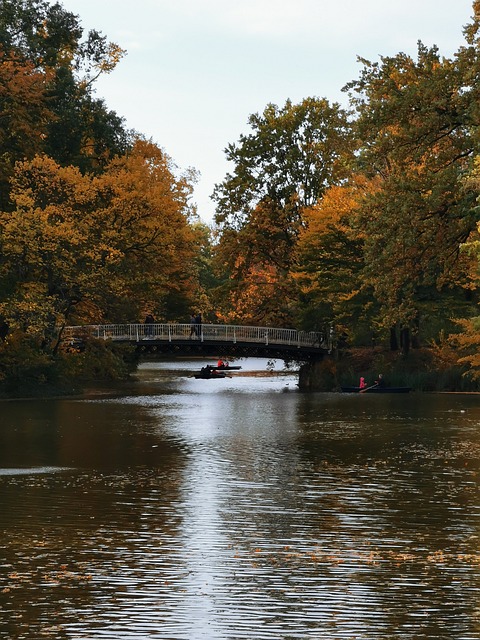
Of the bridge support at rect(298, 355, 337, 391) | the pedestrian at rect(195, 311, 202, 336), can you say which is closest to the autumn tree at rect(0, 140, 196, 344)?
the pedestrian at rect(195, 311, 202, 336)

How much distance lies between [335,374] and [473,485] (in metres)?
42.0

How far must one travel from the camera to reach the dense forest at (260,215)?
4388 cm

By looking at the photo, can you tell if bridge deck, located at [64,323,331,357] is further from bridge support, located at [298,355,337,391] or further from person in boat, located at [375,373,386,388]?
person in boat, located at [375,373,386,388]

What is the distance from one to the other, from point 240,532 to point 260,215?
57.6 metres

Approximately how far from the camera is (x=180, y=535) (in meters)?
19.0

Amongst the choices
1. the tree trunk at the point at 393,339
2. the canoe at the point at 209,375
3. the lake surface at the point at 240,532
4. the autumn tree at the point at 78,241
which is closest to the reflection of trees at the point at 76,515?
the lake surface at the point at 240,532

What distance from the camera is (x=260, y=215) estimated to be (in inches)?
2992

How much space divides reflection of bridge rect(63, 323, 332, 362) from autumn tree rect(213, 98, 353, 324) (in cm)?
283

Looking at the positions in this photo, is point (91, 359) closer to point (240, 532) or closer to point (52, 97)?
point (52, 97)

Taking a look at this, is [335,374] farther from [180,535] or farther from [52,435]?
[180,535]

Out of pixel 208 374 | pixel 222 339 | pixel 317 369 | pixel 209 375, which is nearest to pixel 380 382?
pixel 317 369

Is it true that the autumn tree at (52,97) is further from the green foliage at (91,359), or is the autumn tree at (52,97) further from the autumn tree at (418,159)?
the autumn tree at (418,159)

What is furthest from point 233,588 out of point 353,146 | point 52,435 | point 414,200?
point 353,146

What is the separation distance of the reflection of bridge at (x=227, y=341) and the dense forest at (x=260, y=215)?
1411 mm
